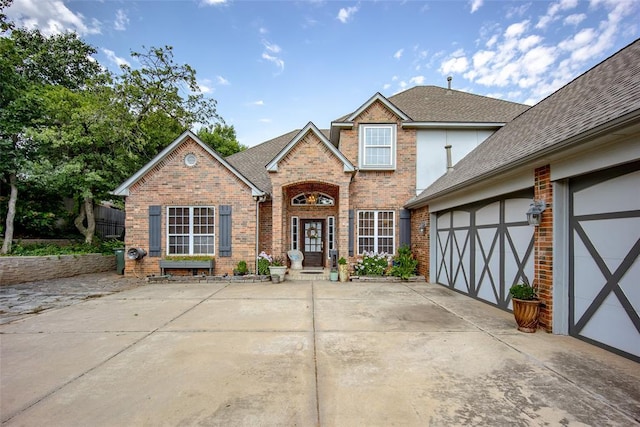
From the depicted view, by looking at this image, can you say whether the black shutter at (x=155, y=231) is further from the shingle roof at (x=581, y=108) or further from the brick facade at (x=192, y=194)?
the shingle roof at (x=581, y=108)

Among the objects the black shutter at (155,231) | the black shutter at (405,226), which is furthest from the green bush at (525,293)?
the black shutter at (155,231)

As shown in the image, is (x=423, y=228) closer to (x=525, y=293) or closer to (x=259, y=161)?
(x=525, y=293)

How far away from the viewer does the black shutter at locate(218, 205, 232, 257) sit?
399 inches

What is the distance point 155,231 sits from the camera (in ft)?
33.4

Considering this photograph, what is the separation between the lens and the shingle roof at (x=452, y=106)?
11.2 metres

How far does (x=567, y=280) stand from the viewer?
4.47 metres

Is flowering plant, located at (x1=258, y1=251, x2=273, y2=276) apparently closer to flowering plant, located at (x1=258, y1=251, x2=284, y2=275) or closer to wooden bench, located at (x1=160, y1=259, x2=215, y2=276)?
flowering plant, located at (x1=258, y1=251, x2=284, y2=275)

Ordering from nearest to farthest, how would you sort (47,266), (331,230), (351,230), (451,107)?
(47,266), (351,230), (451,107), (331,230)

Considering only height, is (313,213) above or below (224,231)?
above

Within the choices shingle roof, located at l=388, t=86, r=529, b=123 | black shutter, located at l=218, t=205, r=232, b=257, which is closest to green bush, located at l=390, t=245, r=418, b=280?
shingle roof, located at l=388, t=86, r=529, b=123

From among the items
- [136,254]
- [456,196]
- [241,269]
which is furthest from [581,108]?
[136,254]

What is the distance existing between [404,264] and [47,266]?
12617mm

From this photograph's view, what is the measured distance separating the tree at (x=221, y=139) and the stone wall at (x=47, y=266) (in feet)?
41.5

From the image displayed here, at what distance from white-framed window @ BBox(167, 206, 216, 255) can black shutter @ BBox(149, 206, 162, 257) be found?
0.29 meters
